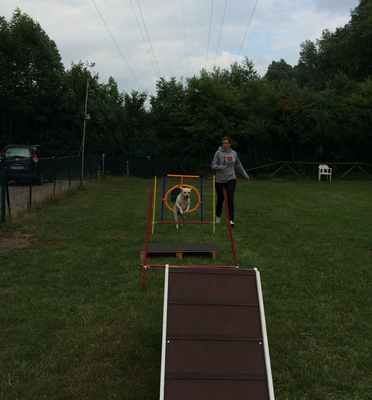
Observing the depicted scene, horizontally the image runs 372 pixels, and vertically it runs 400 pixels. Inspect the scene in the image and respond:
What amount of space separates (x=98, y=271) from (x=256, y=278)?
3.12m

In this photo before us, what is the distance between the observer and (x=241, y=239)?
8000mm

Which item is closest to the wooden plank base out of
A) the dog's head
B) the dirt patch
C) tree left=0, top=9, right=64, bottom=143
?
the dog's head

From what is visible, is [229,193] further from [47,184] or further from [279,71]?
[279,71]

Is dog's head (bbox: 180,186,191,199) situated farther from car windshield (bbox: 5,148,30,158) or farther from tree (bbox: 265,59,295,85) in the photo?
tree (bbox: 265,59,295,85)

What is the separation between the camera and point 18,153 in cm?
1805

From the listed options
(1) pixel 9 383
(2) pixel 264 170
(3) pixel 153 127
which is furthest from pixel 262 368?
(3) pixel 153 127

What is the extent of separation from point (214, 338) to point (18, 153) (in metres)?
17.0

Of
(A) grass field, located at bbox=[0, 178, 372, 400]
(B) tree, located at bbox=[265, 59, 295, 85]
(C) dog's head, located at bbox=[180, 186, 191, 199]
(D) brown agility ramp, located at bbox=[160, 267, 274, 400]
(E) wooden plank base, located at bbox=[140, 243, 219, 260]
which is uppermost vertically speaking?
(B) tree, located at bbox=[265, 59, 295, 85]

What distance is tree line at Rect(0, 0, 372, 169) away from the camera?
25781 millimetres

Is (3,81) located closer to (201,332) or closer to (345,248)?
(345,248)

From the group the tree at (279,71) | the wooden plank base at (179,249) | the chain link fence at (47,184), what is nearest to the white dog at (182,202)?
the wooden plank base at (179,249)

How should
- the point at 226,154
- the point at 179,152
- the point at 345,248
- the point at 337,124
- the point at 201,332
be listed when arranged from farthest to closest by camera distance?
the point at 179,152, the point at 337,124, the point at 226,154, the point at 345,248, the point at 201,332

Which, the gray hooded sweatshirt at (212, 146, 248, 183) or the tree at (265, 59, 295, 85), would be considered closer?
the gray hooded sweatshirt at (212, 146, 248, 183)

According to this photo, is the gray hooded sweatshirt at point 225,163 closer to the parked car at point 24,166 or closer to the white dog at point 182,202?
the white dog at point 182,202
